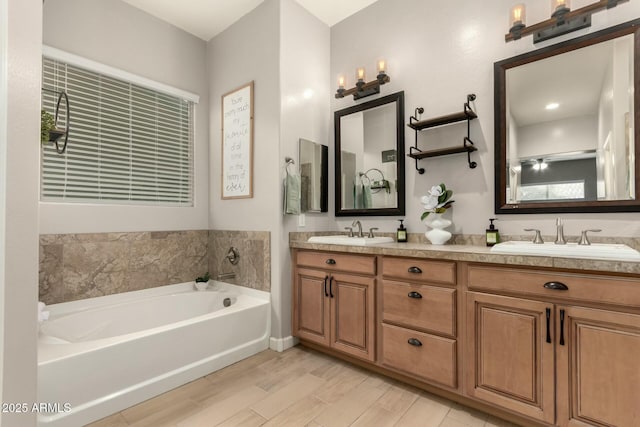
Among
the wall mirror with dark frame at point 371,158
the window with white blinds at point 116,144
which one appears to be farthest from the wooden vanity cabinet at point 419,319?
the window with white blinds at point 116,144

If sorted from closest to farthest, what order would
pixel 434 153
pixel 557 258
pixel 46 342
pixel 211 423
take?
pixel 557 258 < pixel 211 423 < pixel 46 342 < pixel 434 153

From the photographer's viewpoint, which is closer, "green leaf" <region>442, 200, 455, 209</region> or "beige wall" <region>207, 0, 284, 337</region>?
"green leaf" <region>442, 200, 455, 209</region>

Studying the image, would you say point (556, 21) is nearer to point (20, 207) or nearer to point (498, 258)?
point (498, 258)

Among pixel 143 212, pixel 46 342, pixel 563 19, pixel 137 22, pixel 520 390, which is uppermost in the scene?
pixel 137 22

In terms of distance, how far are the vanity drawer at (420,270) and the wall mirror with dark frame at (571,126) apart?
2.29 feet

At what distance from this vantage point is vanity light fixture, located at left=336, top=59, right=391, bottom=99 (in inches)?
104

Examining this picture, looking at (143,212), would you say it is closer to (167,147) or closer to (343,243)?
(167,147)

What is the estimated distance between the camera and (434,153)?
236cm

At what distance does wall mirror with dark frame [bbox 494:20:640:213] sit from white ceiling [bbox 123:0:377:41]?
1593 mm

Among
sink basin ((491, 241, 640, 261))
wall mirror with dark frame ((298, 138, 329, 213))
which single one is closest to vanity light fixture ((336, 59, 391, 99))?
wall mirror with dark frame ((298, 138, 329, 213))

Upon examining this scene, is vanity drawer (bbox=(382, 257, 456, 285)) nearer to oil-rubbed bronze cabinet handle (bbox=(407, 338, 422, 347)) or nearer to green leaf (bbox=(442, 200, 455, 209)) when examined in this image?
oil-rubbed bronze cabinet handle (bbox=(407, 338, 422, 347))

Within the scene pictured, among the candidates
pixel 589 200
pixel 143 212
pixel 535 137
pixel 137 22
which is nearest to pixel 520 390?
pixel 589 200

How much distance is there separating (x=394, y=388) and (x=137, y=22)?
12.3 feet

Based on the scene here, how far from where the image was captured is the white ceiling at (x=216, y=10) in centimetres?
282
